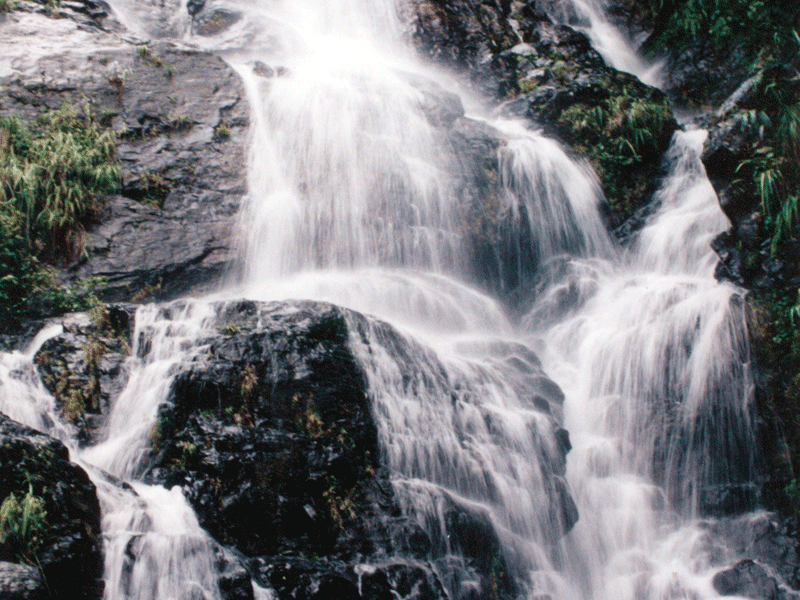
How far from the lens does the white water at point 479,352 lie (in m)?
6.34

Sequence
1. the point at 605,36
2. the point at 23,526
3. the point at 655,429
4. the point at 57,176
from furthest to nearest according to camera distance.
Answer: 1. the point at 605,36
2. the point at 57,176
3. the point at 655,429
4. the point at 23,526

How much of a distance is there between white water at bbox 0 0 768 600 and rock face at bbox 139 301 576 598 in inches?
8.0

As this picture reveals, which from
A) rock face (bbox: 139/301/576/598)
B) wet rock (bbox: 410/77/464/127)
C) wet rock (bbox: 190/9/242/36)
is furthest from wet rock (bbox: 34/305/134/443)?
wet rock (bbox: 190/9/242/36)

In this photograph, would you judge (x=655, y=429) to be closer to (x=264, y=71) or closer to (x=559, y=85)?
(x=559, y=85)

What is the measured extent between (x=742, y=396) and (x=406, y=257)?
17.7 ft

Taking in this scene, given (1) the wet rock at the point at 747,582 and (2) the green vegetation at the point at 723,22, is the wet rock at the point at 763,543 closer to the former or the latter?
(1) the wet rock at the point at 747,582

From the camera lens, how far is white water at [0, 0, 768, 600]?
6.34m

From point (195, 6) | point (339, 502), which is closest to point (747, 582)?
point (339, 502)

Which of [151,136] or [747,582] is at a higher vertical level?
[151,136]

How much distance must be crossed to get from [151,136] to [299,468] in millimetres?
6968

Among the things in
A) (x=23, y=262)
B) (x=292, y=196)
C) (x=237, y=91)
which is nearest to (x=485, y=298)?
(x=292, y=196)

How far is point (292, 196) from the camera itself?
408 inches

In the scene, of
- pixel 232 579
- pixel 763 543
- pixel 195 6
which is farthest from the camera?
pixel 195 6

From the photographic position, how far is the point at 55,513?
446 centimetres
